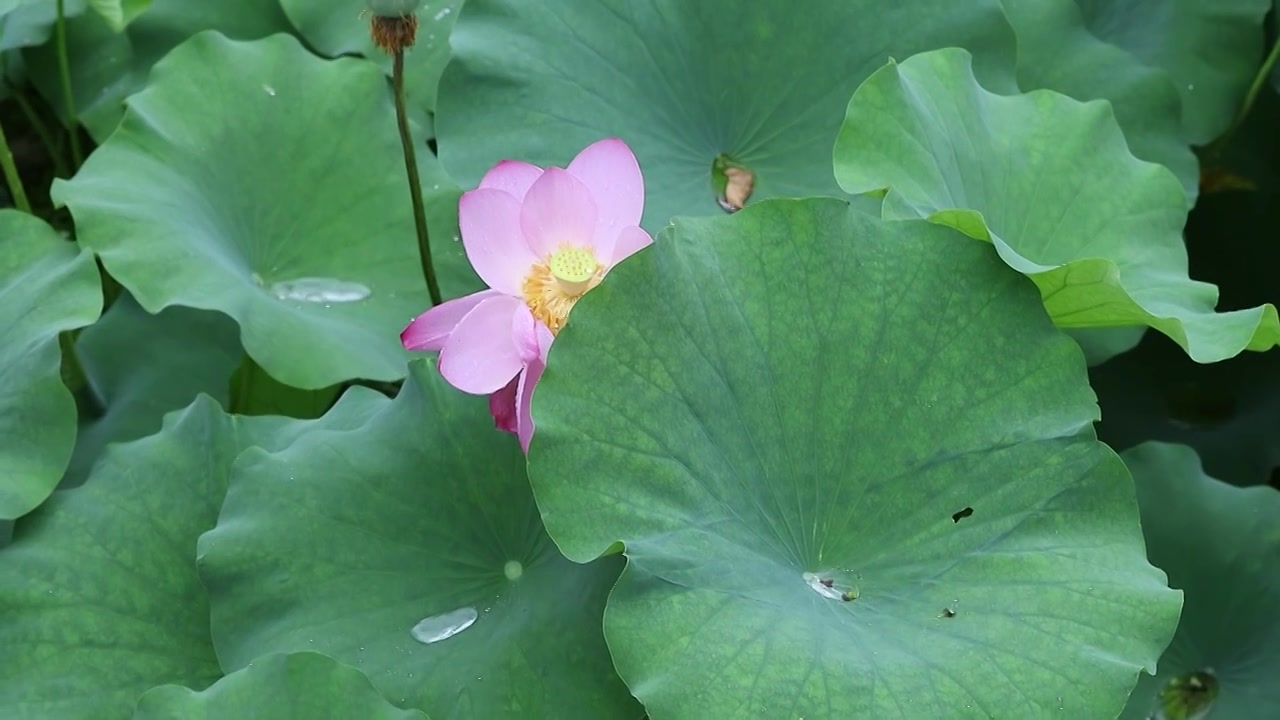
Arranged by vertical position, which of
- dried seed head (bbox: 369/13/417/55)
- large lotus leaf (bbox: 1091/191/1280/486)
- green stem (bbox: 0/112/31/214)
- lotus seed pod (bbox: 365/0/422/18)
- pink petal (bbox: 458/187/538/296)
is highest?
lotus seed pod (bbox: 365/0/422/18)

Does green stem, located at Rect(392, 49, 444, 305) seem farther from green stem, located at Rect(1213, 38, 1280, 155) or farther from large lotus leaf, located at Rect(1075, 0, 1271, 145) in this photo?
green stem, located at Rect(1213, 38, 1280, 155)

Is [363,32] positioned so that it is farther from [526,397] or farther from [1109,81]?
[1109,81]

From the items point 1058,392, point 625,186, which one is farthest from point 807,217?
point 1058,392

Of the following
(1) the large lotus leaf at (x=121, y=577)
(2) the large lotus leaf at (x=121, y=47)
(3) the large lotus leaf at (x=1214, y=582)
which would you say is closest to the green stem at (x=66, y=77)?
(2) the large lotus leaf at (x=121, y=47)

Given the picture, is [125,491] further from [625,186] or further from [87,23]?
[87,23]

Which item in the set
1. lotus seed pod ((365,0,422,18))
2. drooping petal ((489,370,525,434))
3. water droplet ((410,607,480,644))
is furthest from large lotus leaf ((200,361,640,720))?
lotus seed pod ((365,0,422,18))

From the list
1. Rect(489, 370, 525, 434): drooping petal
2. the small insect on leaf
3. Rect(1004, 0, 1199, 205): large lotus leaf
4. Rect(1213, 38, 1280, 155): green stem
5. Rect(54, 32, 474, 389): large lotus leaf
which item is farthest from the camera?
Rect(1213, 38, 1280, 155): green stem

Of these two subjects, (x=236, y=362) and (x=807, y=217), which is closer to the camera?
(x=807, y=217)
